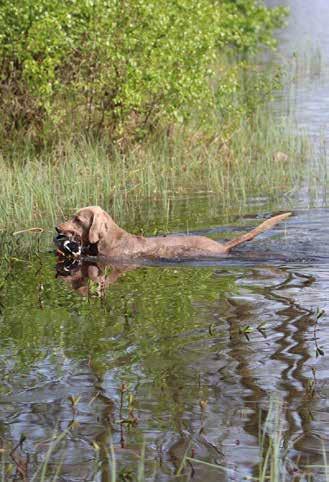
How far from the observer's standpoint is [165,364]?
22.3 feet

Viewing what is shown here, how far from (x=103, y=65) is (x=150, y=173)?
206 centimetres

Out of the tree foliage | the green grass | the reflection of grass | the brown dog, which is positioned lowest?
the green grass

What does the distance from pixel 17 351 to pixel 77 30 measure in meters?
8.35

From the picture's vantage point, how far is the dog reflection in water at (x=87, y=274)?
9485 mm

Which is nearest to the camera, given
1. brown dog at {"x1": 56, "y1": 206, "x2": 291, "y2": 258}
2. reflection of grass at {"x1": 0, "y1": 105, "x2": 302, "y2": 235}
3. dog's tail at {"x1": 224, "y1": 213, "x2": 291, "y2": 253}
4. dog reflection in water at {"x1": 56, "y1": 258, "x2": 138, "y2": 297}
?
dog reflection in water at {"x1": 56, "y1": 258, "x2": 138, "y2": 297}

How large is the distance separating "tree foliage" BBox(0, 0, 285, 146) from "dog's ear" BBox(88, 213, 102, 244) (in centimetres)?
448

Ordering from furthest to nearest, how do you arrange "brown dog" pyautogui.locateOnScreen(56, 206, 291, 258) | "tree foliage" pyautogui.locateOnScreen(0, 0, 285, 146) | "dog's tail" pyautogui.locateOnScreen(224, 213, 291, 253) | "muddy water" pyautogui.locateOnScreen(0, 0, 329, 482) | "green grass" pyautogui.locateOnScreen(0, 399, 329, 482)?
"tree foliage" pyautogui.locateOnScreen(0, 0, 285, 146) < "brown dog" pyautogui.locateOnScreen(56, 206, 291, 258) < "dog's tail" pyautogui.locateOnScreen(224, 213, 291, 253) < "muddy water" pyautogui.locateOnScreen(0, 0, 329, 482) < "green grass" pyautogui.locateOnScreen(0, 399, 329, 482)

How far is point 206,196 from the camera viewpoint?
1410 centimetres

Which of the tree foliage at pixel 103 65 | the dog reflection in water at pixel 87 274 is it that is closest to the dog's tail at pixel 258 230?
the dog reflection in water at pixel 87 274

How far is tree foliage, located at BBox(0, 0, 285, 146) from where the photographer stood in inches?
573

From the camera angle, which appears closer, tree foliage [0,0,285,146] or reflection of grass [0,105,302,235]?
reflection of grass [0,105,302,235]

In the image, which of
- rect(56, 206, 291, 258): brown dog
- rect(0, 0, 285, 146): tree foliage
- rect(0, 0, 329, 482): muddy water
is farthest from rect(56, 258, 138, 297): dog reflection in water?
rect(0, 0, 285, 146): tree foliage

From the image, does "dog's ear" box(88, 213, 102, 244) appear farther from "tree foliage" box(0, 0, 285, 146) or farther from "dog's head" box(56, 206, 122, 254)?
"tree foliage" box(0, 0, 285, 146)

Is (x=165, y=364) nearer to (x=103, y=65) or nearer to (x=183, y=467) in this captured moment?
(x=183, y=467)
